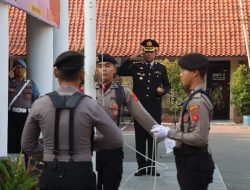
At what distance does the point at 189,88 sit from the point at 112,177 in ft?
3.65

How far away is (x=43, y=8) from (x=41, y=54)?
1.02 m

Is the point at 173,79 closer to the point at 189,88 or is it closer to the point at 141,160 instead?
the point at 141,160

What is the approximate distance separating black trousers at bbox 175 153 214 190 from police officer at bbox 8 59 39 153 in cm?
358

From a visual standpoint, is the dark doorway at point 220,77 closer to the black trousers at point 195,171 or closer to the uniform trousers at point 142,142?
the uniform trousers at point 142,142

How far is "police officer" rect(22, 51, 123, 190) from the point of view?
3281mm

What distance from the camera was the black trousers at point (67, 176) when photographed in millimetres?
3297

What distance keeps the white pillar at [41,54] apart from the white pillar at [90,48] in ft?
11.0

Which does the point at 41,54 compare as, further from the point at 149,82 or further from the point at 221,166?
the point at 221,166

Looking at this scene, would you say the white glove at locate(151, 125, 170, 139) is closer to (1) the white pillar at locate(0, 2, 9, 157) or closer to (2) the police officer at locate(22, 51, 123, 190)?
(2) the police officer at locate(22, 51, 123, 190)

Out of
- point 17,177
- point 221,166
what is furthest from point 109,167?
point 221,166

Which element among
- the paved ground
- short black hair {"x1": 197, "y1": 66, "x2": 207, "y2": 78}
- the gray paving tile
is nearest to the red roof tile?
the paved ground

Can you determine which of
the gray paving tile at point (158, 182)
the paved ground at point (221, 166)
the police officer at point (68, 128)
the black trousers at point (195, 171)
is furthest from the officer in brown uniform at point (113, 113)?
the gray paving tile at point (158, 182)

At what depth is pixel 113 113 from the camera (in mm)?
4758

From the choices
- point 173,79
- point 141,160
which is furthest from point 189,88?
point 173,79
